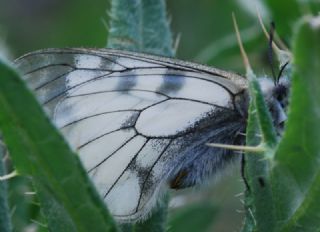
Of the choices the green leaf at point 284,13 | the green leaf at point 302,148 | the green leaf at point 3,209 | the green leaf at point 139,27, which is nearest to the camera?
the green leaf at point 302,148

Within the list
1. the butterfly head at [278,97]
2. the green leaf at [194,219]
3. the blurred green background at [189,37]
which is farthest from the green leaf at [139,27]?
the green leaf at [194,219]

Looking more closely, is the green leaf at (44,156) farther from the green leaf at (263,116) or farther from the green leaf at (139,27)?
the green leaf at (139,27)

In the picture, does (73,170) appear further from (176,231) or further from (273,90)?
(176,231)

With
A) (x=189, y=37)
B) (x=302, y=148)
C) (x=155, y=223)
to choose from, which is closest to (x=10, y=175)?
(x=155, y=223)

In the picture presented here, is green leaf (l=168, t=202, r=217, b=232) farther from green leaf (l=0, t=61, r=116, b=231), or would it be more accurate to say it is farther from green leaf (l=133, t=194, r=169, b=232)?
green leaf (l=0, t=61, r=116, b=231)

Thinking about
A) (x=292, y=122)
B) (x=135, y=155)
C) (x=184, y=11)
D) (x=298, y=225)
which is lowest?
(x=298, y=225)

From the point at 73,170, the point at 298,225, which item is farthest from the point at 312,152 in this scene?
the point at 73,170
